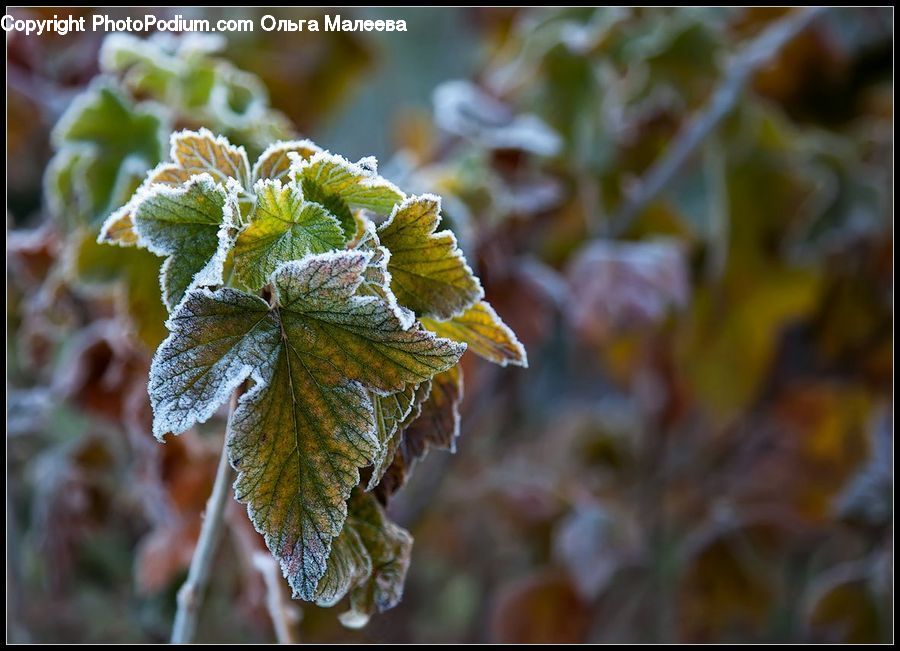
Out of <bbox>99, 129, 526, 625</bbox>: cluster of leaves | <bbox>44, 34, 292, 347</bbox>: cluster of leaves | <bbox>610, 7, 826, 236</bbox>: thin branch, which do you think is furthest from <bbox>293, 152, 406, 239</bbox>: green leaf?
<bbox>610, 7, 826, 236</bbox>: thin branch

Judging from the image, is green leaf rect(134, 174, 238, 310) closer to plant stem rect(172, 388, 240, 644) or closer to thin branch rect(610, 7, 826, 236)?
plant stem rect(172, 388, 240, 644)

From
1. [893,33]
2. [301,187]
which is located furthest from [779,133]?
[301,187]

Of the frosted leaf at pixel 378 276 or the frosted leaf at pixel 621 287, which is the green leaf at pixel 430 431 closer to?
the frosted leaf at pixel 378 276

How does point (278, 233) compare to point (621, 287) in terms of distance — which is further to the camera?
point (621, 287)

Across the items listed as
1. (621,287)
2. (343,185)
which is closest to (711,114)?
(621,287)

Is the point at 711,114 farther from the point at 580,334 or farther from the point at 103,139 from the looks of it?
the point at 103,139

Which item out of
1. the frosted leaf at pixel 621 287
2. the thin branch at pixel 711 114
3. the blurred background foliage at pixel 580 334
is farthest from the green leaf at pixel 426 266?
the thin branch at pixel 711 114

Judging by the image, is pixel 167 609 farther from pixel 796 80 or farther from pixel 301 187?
pixel 796 80
